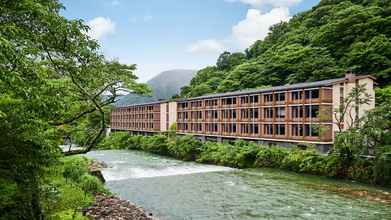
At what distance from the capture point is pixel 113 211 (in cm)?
1733

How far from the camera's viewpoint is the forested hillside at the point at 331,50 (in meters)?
50.7

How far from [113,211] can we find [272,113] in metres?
30.7

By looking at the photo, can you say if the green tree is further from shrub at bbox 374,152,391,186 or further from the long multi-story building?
the long multi-story building

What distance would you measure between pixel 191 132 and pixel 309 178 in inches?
1277

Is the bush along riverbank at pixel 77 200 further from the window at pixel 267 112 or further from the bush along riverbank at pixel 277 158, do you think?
the window at pixel 267 112

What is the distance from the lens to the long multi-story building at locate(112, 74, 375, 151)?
37062mm

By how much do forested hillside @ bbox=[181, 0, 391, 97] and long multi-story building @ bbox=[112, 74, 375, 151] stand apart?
1416 centimetres

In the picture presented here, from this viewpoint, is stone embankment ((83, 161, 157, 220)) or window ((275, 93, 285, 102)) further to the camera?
window ((275, 93, 285, 102))

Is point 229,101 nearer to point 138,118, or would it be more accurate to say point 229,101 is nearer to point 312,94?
point 312,94

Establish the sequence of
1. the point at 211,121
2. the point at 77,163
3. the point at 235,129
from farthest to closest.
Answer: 1. the point at 211,121
2. the point at 235,129
3. the point at 77,163

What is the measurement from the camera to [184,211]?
64.7ft

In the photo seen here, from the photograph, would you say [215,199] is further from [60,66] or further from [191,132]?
[191,132]

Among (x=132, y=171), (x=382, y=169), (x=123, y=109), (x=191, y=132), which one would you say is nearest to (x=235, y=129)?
(x=191, y=132)

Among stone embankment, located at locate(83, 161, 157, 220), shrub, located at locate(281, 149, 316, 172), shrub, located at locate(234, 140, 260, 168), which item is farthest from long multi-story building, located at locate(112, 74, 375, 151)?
stone embankment, located at locate(83, 161, 157, 220)
